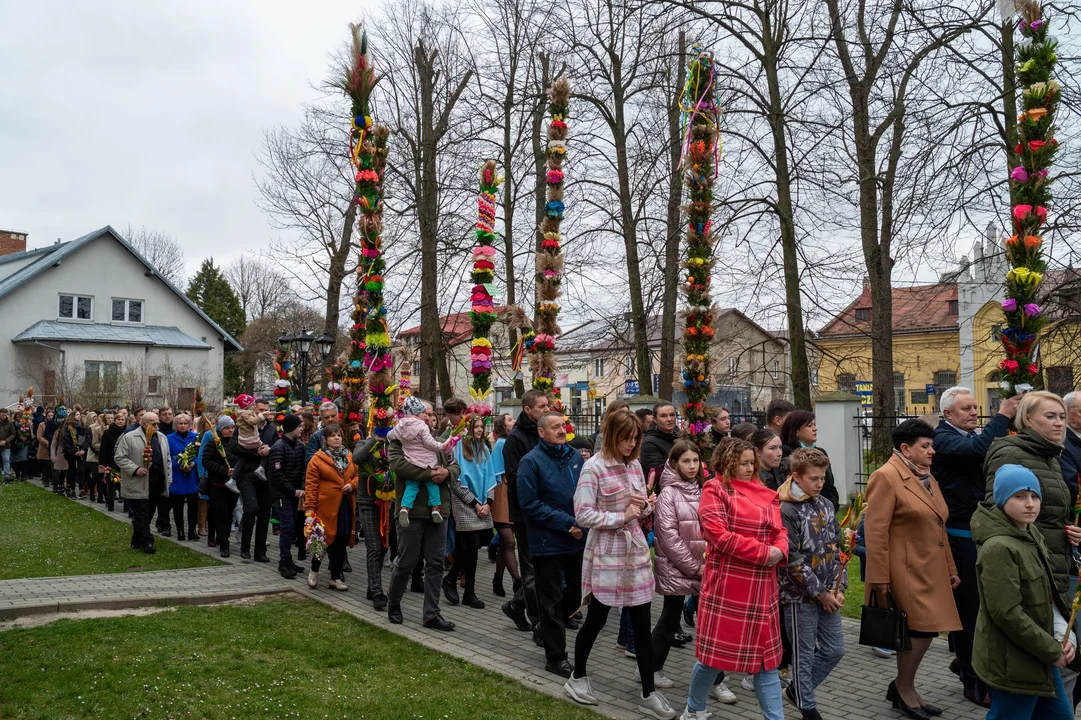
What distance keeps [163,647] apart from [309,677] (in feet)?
4.51

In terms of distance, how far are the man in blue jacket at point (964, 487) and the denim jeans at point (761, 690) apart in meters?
1.74

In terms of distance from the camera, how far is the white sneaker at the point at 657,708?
541 centimetres

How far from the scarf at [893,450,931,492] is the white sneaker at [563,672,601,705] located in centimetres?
256

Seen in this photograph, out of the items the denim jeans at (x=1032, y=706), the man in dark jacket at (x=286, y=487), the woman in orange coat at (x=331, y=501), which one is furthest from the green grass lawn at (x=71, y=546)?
the denim jeans at (x=1032, y=706)

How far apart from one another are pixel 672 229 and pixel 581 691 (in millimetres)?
13708

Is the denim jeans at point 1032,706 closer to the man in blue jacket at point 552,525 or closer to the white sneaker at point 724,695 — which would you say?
the white sneaker at point 724,695

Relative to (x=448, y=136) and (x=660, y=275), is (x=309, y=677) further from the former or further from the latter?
(x=448, y=136)

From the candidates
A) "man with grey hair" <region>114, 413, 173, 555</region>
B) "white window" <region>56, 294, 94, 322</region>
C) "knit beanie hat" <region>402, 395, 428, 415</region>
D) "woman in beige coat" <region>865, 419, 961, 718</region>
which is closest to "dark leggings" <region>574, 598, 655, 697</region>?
"woman in beige coat" <region>865, 419, 961, 718</region>

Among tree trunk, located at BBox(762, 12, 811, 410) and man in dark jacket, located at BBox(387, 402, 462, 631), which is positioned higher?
tree trunk, located at BBox(762, 12, 811, 410)

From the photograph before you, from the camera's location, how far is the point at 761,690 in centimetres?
487

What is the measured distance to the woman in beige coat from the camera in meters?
5.38

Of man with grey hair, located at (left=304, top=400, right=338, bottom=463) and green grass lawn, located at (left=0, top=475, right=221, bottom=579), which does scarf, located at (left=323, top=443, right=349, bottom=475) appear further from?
green grass lawn, located at (left=0, top=475, right=221, bottom=579)

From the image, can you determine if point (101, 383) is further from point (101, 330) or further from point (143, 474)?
point (143, 474)

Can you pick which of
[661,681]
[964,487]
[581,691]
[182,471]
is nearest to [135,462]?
[182,471]
